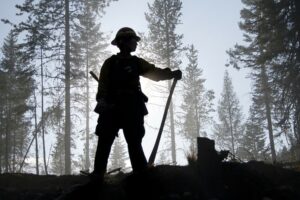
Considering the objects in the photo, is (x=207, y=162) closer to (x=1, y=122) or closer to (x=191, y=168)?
(x=191, y=168)

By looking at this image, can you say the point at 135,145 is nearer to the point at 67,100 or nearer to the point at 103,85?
the point at 103,85

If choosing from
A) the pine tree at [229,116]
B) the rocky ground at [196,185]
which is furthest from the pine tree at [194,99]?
the rocky ground at [196,185]

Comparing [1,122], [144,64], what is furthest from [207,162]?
[1,122]

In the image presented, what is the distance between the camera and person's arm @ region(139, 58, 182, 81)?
5639 millimetres

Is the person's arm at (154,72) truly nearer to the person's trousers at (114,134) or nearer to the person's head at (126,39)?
the person's head at (126,39)

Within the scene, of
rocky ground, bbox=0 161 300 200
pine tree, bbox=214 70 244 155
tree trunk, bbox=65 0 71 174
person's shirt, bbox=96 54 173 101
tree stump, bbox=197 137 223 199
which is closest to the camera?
rocky ground, bbox=0 161 300 200

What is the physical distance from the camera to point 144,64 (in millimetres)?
5645

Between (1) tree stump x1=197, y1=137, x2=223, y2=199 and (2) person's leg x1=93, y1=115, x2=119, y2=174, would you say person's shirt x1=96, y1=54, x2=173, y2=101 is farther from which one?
(1) tree stump x1=197, y1=137, x2=223, y2=199

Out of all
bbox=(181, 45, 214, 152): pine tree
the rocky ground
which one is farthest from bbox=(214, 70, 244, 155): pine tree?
the rocky ground

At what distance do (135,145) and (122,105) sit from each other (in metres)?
0.62

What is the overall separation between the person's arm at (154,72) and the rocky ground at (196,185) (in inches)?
57.5

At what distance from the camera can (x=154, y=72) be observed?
5.72m

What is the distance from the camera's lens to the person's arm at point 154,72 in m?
5.64

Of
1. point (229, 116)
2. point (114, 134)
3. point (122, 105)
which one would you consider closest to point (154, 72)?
point (122, 105)
